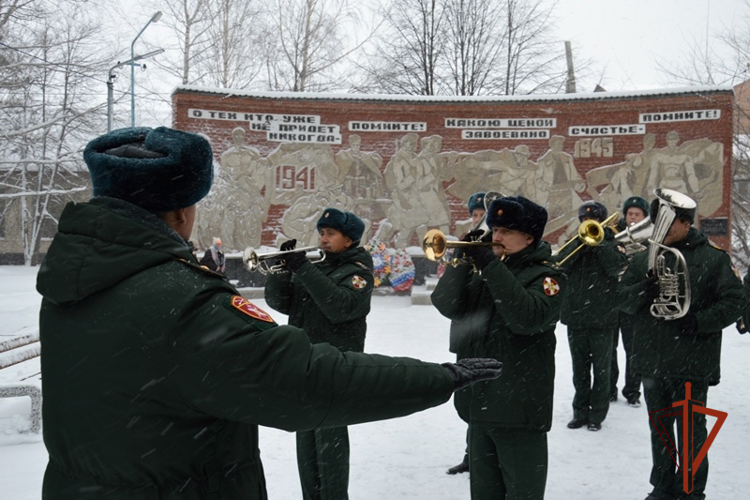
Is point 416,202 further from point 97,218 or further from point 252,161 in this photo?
point 97,218

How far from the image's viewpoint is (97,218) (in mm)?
1297

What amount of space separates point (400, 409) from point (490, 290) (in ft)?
5.38

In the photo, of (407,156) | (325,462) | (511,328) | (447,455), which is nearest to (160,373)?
Result: (511,328)

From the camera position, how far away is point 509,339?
300 centimetres

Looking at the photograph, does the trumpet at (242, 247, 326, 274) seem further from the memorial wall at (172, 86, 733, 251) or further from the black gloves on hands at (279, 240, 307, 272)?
the memorial wall at (172, 86, 733, 251)

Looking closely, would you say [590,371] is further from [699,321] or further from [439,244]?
[439,244]

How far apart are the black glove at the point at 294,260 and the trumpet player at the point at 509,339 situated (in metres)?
0.85

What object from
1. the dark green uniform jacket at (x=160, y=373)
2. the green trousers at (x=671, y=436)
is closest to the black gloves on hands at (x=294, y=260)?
the dark green uniform jacket at (x=160, y=373)

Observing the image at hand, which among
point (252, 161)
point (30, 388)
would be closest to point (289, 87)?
point (252, 161)

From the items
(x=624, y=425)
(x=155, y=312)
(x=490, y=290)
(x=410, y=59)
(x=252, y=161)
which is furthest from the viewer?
(x=410, y=59)

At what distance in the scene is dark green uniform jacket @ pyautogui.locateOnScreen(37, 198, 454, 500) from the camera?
1.21 m

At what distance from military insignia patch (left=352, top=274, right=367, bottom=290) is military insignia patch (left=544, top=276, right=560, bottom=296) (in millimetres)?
1205

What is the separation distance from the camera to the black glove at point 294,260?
3.52 m

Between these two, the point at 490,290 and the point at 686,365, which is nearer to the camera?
the point at 490,290
